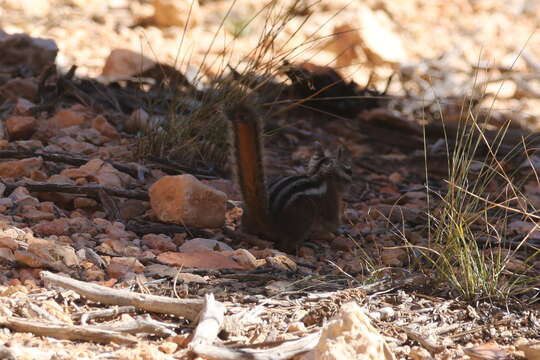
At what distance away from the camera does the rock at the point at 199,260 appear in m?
4.22

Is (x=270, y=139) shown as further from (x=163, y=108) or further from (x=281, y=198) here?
(x=281, y=198)

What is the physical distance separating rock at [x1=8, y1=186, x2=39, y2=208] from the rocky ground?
0.05 ft

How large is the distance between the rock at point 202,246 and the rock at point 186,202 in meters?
0.26

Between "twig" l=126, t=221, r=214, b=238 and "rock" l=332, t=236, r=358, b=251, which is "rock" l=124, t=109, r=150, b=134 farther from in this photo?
"rock" l=332, t=236, r=358, b=251

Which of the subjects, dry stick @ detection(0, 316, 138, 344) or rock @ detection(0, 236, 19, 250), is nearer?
dry stick @ detection(0, 316, 138, 344)

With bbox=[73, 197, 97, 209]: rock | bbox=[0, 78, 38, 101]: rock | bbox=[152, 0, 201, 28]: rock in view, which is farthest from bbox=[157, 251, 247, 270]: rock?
bbox=[152, 0, 201, 28]: rock

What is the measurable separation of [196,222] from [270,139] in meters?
2.43

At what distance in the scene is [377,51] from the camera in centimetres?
1009

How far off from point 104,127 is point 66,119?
0.27 meters

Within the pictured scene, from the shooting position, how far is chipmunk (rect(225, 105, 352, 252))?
15.5 ft

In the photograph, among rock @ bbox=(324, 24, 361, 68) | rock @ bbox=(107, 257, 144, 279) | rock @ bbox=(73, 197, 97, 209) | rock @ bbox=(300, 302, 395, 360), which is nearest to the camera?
rock @ bbox=(300, 302, 395, 360)

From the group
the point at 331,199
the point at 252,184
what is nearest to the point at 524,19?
the point at 331,199

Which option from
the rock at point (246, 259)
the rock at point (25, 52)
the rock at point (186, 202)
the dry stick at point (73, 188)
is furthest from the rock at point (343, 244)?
the rock at point (25, 52)

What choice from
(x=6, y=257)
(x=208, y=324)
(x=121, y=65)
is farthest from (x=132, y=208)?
(x=121, y=65)
